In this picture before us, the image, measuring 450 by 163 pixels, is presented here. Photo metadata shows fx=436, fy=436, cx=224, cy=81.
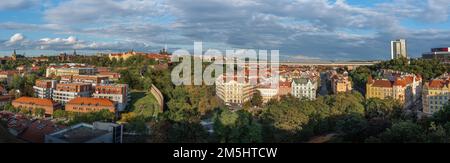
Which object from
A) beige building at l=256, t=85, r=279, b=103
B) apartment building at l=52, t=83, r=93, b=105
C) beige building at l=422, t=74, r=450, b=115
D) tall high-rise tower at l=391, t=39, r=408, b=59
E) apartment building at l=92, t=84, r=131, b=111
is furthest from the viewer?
tall high-rise tower at l=391, t=39, r=408, b=59

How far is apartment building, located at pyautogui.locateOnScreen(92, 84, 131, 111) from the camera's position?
12.2 m

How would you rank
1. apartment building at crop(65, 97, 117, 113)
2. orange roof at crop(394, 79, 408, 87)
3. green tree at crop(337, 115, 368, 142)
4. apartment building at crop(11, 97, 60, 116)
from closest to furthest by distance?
green tree at crop(337, 115, 368, 142) < apartment building at crop(65, 97, 117, 113) < apartment building at crop(11, 97, 60, 116) < orange roof at crop(394, 79, 408, 87)

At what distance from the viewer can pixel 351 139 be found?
Answer: 5.98 m

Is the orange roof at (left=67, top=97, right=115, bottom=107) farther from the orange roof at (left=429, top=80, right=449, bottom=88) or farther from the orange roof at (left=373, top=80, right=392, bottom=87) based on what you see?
the orange roof at (left=429, top=80, right=449, bottom=88)

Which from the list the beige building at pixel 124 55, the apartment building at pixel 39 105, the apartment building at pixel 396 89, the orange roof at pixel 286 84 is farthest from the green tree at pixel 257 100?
the beige building at pixel 124 55

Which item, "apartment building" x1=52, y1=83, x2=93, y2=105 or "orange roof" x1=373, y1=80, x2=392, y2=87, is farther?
"orange roof" x1=373, y1=80, x2=392, y2=87

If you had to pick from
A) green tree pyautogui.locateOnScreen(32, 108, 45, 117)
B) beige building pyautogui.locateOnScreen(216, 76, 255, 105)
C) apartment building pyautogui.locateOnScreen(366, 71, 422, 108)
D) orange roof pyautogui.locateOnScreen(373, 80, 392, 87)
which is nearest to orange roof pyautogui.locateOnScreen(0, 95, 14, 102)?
green tree pyautogui.locateOnScreen(32, 108, 45, 117)

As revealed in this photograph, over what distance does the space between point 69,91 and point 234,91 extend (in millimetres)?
5223

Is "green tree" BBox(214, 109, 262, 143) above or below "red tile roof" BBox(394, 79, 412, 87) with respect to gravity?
below

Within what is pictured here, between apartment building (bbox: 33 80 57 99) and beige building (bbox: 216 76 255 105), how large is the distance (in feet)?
17.1

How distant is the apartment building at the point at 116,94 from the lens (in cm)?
1219

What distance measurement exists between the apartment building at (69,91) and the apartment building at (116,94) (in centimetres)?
38

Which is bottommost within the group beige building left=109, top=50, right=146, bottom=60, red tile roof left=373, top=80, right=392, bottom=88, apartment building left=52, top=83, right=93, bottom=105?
apartment building left=52, top=83, right=93, bottom=105
